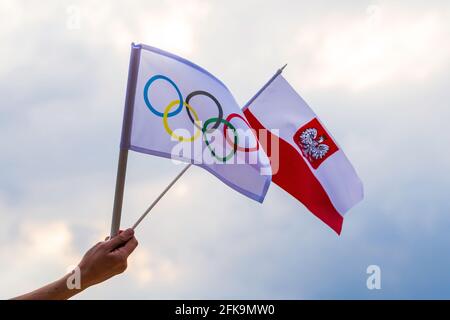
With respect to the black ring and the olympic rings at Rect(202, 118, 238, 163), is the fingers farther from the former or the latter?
the black ring

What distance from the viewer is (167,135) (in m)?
8.18

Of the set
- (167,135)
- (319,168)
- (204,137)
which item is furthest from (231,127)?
(319,168)

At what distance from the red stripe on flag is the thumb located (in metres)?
7.37

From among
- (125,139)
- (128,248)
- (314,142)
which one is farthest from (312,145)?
(128,248)

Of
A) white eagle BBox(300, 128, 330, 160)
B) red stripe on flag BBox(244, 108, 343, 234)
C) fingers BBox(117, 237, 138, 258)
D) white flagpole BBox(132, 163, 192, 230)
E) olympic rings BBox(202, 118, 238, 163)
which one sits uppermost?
white eagle BBox(300, 128, 330, 160)

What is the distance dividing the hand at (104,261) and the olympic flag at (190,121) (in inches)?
104

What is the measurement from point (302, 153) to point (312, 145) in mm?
314

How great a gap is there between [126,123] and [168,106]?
955 mm

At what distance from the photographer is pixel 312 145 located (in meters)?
13.0

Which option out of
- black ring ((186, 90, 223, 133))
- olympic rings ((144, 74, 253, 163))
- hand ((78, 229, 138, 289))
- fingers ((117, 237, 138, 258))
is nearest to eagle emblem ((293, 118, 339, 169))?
olympic rings ((144, 74, 253, 163))

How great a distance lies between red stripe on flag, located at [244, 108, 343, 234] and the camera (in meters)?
12.5

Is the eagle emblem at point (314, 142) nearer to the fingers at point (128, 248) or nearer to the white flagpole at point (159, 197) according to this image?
the white flagpole at point (159, 197)

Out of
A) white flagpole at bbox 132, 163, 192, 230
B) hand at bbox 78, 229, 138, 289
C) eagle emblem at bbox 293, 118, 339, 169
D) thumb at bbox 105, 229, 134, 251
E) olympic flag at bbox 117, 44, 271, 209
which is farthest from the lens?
eagle emblem at bbox 293, 118, 339, 169

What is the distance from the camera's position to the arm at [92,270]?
5.00m
